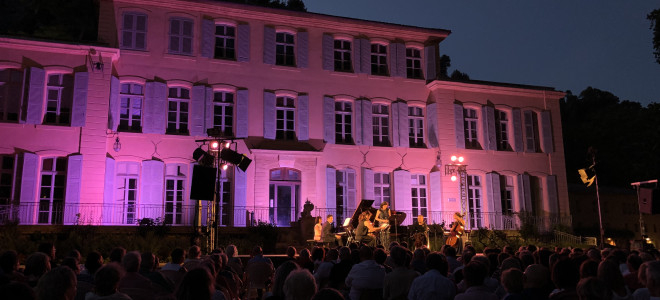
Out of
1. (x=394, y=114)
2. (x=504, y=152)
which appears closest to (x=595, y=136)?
(x=504, y=152)

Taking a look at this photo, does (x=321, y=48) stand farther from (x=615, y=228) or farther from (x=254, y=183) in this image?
(x=615, y=228)

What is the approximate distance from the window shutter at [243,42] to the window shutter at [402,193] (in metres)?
7.54

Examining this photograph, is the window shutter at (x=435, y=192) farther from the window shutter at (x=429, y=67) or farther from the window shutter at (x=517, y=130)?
the window shutter at (x=517, y=130)

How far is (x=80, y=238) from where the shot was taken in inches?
638

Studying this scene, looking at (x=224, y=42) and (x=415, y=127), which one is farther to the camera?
(x=415, y=127)

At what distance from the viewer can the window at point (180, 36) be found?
21219 mm

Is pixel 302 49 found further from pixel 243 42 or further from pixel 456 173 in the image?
pixel 456 173

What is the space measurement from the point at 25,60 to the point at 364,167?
12.7m

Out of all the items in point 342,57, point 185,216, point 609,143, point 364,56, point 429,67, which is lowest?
point 185,216

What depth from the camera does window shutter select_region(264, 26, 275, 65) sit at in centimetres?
2219

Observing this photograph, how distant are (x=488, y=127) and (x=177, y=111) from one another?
13.1 metres

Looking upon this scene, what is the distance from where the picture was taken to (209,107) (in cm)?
2114

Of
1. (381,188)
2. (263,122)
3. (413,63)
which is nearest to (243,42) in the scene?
(263,122)

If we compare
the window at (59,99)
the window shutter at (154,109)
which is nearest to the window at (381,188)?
the window shutter at (154,109)
